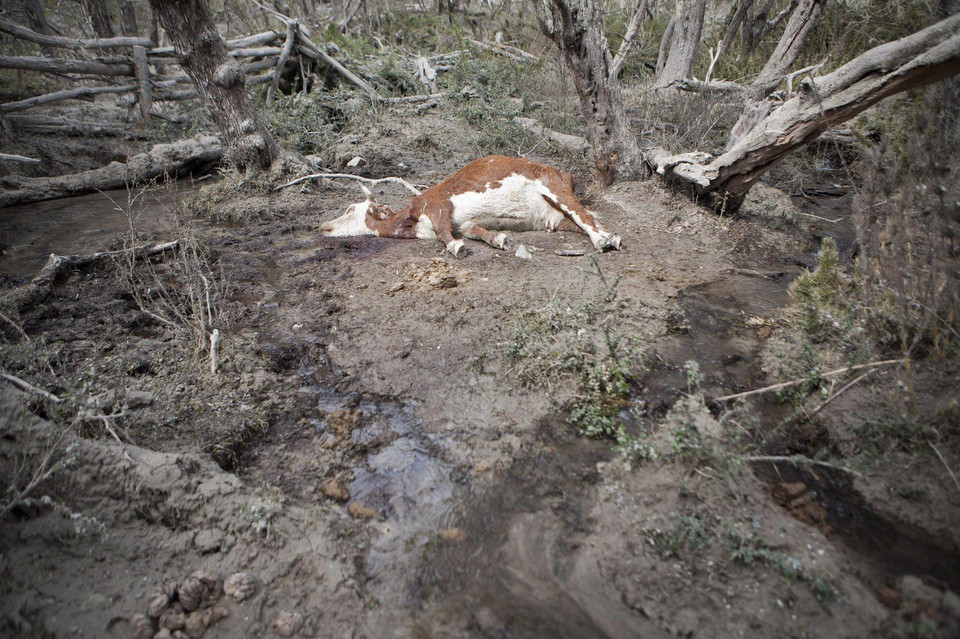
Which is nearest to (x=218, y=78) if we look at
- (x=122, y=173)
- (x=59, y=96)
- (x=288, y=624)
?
(x=122, y=173)

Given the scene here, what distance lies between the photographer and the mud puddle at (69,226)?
18.5ft

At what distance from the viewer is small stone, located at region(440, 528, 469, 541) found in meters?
2.33

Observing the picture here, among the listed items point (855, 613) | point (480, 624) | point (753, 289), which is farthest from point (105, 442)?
point (753, 289)

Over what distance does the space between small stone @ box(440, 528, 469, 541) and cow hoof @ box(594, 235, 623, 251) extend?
348 cm

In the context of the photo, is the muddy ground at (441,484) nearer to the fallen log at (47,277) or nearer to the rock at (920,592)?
the rock at (920,592)

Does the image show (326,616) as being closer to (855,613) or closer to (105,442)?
(105,442)

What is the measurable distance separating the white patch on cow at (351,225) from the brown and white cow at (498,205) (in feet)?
2.05

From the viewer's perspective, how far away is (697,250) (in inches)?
198

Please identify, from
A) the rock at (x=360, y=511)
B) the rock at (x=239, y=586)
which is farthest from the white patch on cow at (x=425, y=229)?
the rock at (x=239, y=586)

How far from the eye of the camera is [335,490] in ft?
8.56

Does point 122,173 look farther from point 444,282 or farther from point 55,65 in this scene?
point 444,282

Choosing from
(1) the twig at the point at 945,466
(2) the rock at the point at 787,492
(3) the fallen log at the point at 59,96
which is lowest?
(2) the rock at the point at 787,492

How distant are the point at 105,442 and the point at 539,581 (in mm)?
2276

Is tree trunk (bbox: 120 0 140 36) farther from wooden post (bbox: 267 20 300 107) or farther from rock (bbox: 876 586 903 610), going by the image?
rock (bbox: 876 586 903 610)
